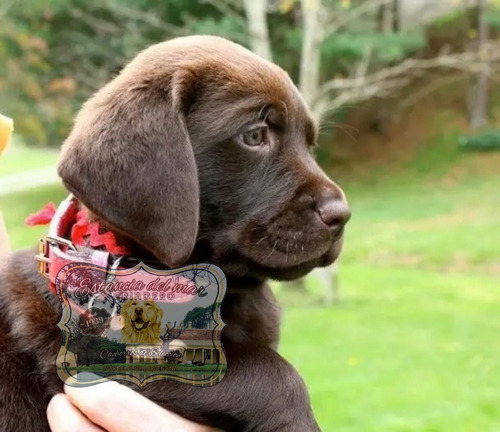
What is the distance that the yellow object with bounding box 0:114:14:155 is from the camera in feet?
8.80

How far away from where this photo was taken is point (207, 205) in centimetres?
235

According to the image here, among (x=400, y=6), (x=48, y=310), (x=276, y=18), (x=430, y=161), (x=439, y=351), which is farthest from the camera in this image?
(x=430, y=161)

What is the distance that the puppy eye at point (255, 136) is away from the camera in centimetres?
241

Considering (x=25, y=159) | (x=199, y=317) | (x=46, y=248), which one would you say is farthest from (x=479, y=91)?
(x=46, y=248)

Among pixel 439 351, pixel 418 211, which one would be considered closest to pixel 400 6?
pixel 418 211

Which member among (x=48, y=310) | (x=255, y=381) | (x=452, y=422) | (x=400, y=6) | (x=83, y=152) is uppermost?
(x=83, y=152)

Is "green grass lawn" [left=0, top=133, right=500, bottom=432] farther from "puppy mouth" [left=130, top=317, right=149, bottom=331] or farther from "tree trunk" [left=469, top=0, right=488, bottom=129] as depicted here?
"tree trunk" [left=469, top=0, right=488, bottom=129]

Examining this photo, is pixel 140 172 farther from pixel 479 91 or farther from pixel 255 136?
pixel 479 91

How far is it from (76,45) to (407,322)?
38.7 ft

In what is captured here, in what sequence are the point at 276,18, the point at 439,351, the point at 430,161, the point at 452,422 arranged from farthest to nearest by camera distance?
the point at 430,161 < the point at 276,18 < the point at 439,351 < the point at 452,422

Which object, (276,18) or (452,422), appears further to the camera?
(276,18)

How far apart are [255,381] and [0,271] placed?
3.13 feet

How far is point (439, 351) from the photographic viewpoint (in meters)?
7.72

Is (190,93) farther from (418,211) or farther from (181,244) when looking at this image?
(418,211)
